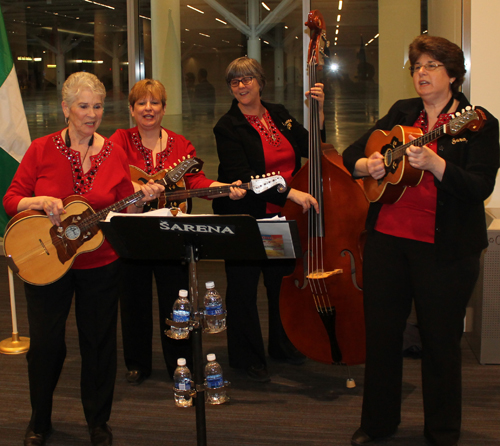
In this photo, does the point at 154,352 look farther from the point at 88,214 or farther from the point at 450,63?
the point at 450,63

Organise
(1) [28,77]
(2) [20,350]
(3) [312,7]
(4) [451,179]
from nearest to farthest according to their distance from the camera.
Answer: (4) [451,179] < (2) [20,350] < (3) [312,7] < (1) [28,77]

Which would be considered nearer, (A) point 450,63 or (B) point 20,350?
(A) point 450,63

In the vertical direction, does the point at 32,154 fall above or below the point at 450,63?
below

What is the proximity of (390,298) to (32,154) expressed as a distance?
1583 mm

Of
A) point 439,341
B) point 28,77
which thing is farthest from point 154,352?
point 28,77

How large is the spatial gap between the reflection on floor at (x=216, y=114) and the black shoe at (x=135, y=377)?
306 centimetres

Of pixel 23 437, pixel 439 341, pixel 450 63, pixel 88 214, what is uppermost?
pixel 450 63

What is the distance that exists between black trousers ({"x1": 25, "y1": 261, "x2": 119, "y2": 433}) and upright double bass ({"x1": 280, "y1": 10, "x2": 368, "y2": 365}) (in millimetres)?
897

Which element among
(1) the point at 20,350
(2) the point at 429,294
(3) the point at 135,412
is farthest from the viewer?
(1) the point at 20,350

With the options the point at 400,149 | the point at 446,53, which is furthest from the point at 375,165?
the point at 446,53

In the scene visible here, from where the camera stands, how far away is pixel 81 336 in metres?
2.56

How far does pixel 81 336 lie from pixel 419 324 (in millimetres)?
1456

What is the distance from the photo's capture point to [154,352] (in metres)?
3.65

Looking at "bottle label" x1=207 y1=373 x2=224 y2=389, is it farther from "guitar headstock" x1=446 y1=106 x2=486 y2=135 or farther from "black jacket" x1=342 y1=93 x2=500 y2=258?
"guitar headstock" x1=446 y1=106 x2=486 y2=135
